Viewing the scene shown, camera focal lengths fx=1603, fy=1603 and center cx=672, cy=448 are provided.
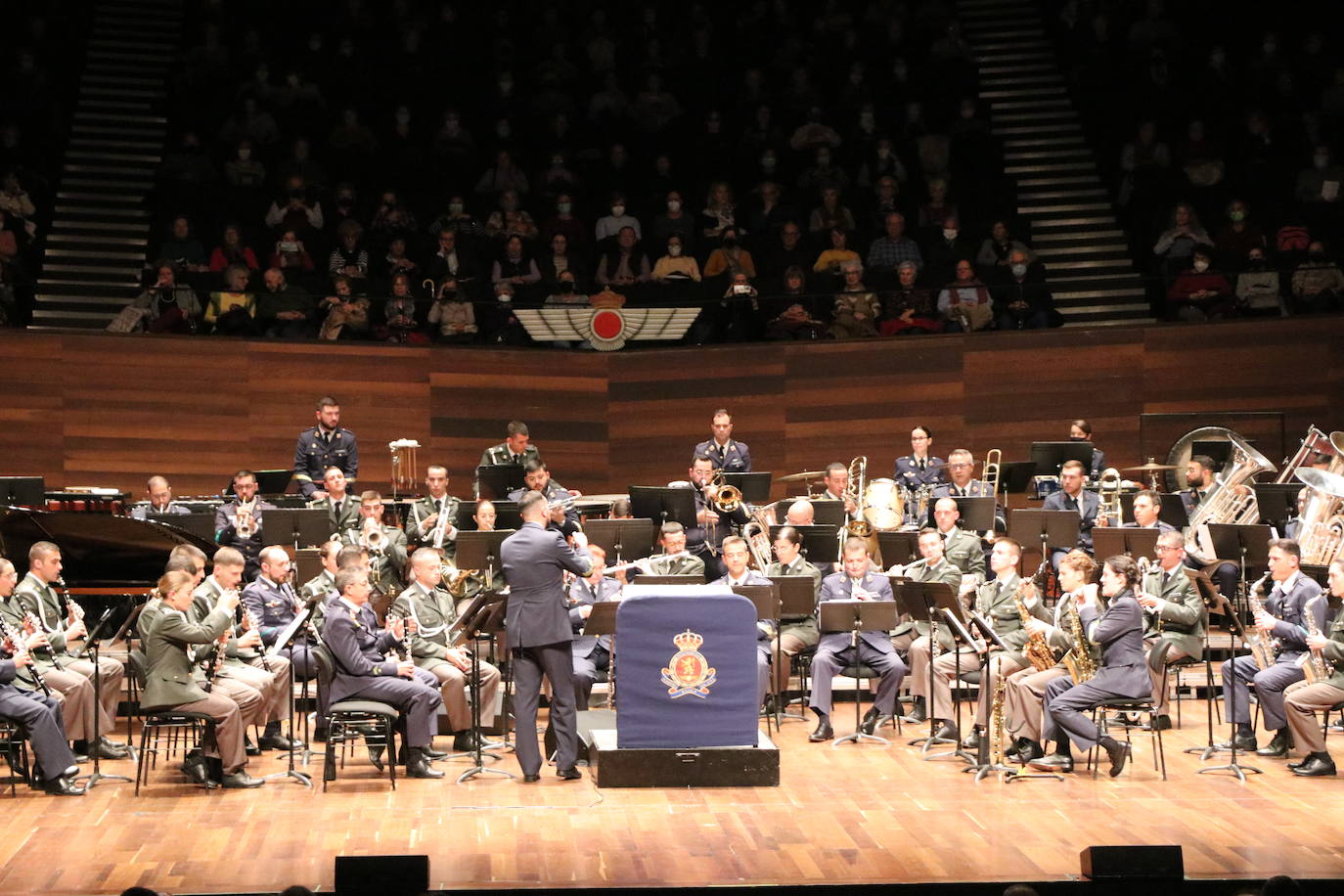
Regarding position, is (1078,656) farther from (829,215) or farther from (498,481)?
(829,215)

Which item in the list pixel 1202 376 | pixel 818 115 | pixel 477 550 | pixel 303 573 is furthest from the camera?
pixel 818 115

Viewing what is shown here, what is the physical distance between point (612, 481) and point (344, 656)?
7.64 m

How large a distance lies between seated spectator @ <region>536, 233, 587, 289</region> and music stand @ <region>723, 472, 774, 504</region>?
406 centimetres

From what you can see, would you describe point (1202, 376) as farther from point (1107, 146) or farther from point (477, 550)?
point (477, 550)

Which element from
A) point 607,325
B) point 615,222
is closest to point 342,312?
point 607,325

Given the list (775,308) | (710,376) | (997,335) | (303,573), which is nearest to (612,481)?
(710,376)

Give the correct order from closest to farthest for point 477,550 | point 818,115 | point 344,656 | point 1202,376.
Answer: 1. point 344,656
2. point 477,550
3. point 1202,376
4. point 818,115

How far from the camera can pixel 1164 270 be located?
16.2 metres

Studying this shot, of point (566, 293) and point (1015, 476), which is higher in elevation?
point (566, 293)

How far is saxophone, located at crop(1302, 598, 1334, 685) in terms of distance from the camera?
9.84 meters

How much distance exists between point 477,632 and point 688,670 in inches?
50.6

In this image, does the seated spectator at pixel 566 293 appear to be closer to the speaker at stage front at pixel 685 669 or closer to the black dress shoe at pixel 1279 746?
the speaker at stage front at pixel 685 669

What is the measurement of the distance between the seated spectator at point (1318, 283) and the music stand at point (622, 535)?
7577 mm

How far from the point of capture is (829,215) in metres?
17.0
